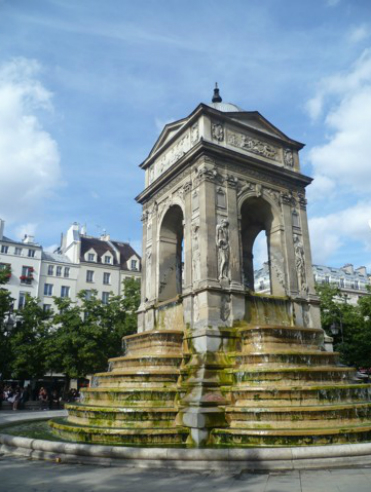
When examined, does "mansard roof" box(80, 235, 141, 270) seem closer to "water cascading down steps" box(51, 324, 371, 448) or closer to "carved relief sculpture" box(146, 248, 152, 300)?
"carved relief sculpture" box(146, 248, 152, 300)

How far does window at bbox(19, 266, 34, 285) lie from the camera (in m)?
54.1

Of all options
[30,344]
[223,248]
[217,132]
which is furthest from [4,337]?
[217,132]

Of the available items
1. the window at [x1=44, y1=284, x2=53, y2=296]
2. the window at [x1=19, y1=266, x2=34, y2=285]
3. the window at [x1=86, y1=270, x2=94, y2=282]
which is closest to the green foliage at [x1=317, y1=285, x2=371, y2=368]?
the window at [x1=86, y1=270, x2=94, y2=282]

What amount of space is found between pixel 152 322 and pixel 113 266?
134 feet

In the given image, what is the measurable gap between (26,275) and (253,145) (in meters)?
42.5

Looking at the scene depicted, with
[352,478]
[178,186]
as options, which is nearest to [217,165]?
[178,186]

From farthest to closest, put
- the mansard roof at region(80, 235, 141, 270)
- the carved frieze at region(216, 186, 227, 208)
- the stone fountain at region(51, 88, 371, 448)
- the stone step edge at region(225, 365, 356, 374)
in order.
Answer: the mansard roof at region(80, 235, 141, 270) → the carved frieze at region(216, 186, 227, 208) → the stone step edge at region(225, 365, 356, 374) → the stone fountain at region(51, 88, 371, 448)

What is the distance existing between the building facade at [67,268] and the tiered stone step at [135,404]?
39.3m

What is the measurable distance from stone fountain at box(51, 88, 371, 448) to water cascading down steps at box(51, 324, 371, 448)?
0.12ft

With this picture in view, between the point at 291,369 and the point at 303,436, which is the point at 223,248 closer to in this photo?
the point at 291,369

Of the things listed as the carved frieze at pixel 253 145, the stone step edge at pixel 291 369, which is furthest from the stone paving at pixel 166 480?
the carved frieze at pixel 253 145

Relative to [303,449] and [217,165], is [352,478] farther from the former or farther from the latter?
[217,165]

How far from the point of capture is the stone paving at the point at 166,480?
788cm

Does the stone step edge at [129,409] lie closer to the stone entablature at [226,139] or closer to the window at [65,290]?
the stone entablature at [226,139]
